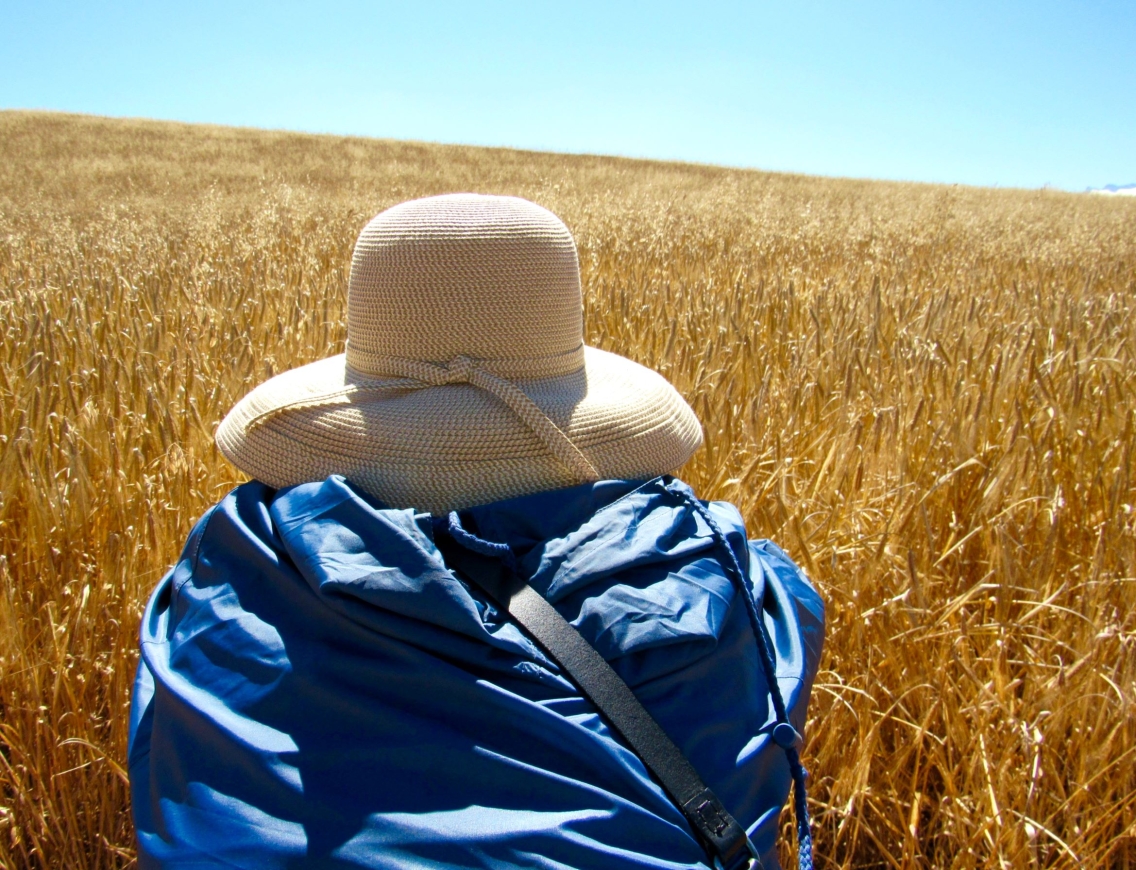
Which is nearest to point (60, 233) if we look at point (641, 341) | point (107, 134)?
A: point (641, 341)

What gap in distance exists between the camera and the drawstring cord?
2.58ft

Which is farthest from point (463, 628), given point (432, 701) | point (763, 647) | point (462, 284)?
point (462, 284)

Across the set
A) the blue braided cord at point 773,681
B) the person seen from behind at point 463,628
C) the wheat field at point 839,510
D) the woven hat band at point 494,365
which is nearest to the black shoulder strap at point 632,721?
the person seen from behind at point 463,628

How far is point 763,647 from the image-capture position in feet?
2.70

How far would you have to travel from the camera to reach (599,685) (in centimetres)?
72

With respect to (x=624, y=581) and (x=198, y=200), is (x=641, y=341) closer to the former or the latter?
(x=624, y=581)

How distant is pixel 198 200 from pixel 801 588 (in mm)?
12939

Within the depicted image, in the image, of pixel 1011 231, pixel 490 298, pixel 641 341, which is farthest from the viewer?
pixel 1011 231

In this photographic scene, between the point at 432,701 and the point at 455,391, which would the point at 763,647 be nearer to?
the point at 432,701

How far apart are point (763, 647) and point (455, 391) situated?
0.48 m

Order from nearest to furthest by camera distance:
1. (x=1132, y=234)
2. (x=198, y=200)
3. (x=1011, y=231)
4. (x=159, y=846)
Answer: (x=159, y=846), (x=1011, y=231), (x=1132, y=234), (x=198, y=200)

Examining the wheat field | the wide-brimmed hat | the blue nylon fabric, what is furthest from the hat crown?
the wheat field

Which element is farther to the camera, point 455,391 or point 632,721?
point 455,391

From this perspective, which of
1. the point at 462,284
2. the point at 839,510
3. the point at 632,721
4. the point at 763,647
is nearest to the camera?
the point at 632,721
